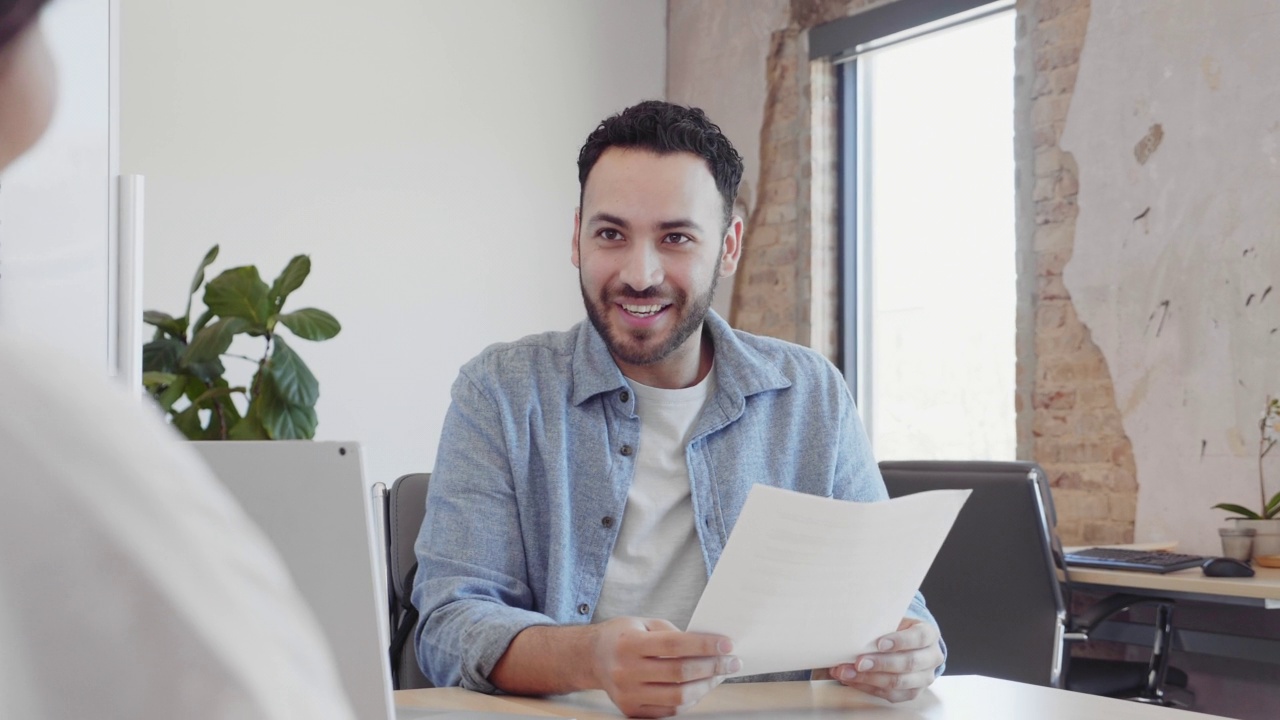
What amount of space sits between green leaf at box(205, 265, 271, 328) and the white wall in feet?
1.68

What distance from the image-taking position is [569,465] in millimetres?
1519

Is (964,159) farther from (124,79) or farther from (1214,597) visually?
(124,79)

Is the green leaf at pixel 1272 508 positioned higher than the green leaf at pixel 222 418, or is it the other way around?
the green leaf at pixel 222 418

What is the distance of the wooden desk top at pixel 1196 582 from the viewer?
2244mm

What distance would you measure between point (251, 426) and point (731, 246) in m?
1.88

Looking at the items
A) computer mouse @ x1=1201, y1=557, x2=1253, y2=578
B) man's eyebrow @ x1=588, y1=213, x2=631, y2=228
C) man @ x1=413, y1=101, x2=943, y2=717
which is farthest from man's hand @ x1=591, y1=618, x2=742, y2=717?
computer mouse @ x1=1201, y1=557, x2=1253, y2=578

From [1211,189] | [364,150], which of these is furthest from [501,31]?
[1211,189]

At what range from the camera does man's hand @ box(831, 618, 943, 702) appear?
Answer: 45.9 inches

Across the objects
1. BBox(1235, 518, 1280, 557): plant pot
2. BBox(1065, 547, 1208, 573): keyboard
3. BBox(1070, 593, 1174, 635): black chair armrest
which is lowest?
BBox(1070, 593, 1174, 635): black chair armrest

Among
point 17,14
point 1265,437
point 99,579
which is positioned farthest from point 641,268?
point 1265,437

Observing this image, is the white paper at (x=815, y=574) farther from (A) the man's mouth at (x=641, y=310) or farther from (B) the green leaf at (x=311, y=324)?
(B) the green leaf at (x=311, y=324)

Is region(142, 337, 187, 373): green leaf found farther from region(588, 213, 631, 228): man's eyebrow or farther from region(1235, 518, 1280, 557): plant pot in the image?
region(1235, 518, 1280, 557): plant pot

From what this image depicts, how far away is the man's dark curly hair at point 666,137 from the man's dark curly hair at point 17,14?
3.11 feet

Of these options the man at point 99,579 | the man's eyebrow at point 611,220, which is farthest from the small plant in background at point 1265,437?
the man at point 99,579
